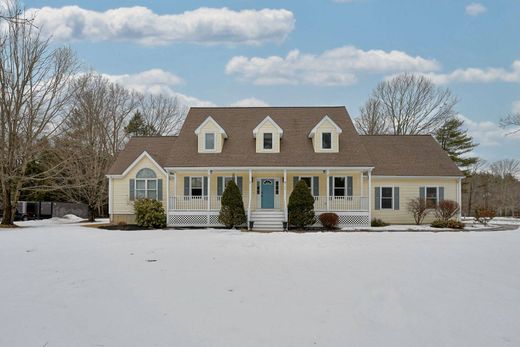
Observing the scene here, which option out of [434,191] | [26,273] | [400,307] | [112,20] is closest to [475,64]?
[434,191]

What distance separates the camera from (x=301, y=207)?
21453mm

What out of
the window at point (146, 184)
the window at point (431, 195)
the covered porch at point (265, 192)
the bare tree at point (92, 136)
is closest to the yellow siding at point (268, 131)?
the covered porch at point (265, 192)

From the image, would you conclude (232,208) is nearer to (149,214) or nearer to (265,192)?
(265,192)

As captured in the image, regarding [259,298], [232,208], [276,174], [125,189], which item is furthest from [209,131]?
[259,298]

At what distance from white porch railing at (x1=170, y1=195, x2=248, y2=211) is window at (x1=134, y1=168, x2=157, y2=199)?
77.5 inches

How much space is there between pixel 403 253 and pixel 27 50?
23064mm

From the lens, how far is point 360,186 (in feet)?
77.2

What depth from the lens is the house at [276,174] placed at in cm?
2283

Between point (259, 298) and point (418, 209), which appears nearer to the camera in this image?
point (259, 298)

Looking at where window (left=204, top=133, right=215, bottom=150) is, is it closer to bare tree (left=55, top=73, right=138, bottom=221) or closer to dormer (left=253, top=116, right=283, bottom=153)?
dormer (left=253, top=116, right=283, bottom=153)

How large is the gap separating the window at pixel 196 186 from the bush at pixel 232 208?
8.86 feet

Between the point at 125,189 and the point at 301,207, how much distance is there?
1038 centimetres

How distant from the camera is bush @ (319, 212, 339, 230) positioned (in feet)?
71.1

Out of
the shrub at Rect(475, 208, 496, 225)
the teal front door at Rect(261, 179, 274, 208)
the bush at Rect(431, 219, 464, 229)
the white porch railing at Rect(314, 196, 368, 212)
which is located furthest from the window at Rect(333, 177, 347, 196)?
the shrub at Rect(475, 208, 496, 225)
